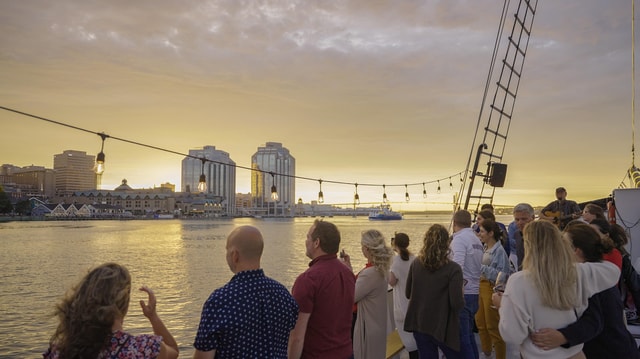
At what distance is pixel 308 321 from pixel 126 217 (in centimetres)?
19894

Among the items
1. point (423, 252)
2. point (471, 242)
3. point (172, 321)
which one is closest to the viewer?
point (423, 252)

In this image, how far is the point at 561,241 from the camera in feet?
8.82

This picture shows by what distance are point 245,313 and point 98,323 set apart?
2.38 ft

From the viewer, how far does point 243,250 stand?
266 centimetres

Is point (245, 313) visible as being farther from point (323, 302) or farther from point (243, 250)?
point (323, 302)

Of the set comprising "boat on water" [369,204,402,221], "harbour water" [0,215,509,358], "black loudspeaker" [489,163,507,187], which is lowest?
"harbour water" [0,215,509,358]

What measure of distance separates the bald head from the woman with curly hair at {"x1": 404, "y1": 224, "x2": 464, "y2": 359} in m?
1.85

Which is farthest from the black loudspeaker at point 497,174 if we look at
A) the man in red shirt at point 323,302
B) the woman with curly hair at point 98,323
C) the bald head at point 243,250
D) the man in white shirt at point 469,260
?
the woman with curly hair at point 98,323

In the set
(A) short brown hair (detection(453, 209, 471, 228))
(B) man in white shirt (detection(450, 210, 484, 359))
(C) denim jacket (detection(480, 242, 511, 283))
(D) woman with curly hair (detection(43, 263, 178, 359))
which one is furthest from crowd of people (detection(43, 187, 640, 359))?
(A) short brown hair (detection(453, 209, 471, 228))

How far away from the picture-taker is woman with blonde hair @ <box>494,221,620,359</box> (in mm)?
A: 2650

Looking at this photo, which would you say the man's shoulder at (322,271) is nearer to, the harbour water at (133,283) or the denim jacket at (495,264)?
the harbour water at (133,283)

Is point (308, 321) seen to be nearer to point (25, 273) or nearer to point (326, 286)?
point (326, 286)

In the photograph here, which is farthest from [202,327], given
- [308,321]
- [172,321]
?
[172,321]

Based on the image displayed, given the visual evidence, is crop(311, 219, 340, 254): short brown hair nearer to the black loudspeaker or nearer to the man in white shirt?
the man in white shirt
